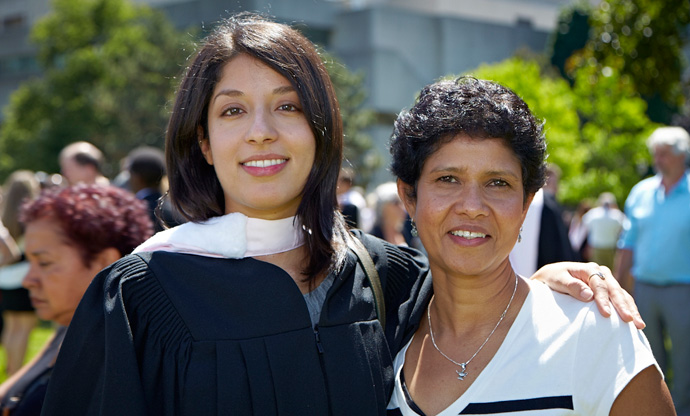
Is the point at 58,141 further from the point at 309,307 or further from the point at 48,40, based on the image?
the point at 309,307

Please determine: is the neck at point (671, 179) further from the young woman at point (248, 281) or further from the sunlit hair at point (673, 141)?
the young woman at point (248, 281)

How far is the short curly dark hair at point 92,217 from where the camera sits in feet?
9.89

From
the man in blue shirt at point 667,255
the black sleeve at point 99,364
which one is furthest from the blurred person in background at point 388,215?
the black sleeve at point 99,364

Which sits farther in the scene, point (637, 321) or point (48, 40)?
point (48, 40)

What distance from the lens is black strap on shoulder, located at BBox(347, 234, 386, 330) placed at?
2453mm

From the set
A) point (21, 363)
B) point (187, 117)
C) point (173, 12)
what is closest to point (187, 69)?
point (187, 117)

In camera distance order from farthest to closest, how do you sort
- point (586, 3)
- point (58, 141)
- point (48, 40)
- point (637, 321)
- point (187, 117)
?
1. point (586, 3)
2. point (48, 40)
3. point (58, 141)
4. point (187, 117)
5. point (637, 321)

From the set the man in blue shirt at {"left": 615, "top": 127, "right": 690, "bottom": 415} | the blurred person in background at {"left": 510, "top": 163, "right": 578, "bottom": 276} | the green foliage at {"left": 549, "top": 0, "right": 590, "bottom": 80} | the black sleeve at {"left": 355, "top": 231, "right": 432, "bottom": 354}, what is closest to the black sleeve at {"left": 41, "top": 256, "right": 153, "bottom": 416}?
the black sleeve at {"left": 355, "top": 231, "right": 432, "bottom": 354}

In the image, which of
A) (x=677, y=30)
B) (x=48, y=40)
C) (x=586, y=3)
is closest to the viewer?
(x=677, y=30)

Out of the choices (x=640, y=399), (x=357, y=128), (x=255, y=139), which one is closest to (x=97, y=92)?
(x=357, y=128)

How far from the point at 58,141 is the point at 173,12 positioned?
19.8 m

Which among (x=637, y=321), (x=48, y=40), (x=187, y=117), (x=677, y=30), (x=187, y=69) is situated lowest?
(x=637, y=321)

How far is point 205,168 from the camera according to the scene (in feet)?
8.38

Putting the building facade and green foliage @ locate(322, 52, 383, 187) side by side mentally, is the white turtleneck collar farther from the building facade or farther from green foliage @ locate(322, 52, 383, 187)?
the building facade
